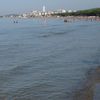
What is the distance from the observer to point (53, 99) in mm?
13102

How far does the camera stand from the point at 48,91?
568 inches

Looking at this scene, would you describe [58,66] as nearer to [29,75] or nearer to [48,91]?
[29,75]

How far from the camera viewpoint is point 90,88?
570 inches

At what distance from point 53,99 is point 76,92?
1296 millimetres

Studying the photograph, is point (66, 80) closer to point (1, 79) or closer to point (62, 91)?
point (62, 91)

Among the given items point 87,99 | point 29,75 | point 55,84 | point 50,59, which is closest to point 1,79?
point 29,75

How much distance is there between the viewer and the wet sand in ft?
43.0

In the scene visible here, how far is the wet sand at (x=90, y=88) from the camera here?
1310 cm

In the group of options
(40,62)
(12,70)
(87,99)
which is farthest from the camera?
(40,62)

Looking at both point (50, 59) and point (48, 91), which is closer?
point (48, 91)

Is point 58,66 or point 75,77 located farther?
point 58,66

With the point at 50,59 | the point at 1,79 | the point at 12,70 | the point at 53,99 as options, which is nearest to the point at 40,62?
the point at 50,59

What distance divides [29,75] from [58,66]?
10.00 ft

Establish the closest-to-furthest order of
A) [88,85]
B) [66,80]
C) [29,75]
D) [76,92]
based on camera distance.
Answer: [76,92] < [88,85] < [66,80] < [29,75]
